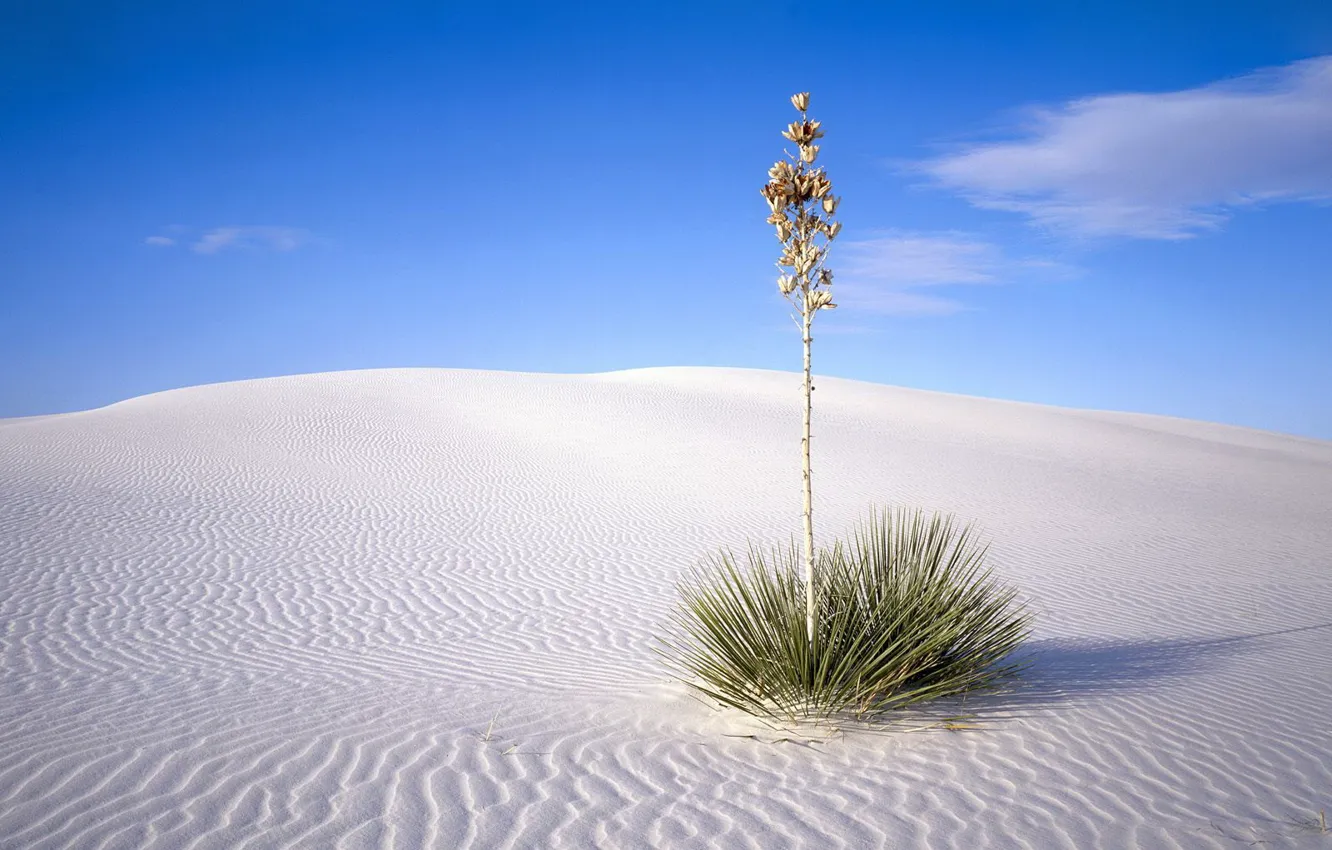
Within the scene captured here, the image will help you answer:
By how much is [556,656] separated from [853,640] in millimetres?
3818

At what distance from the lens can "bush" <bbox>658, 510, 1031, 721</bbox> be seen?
192 inches

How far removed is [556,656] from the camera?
7.98m

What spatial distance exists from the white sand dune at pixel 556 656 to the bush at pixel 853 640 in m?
0.29

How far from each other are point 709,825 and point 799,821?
40 cm

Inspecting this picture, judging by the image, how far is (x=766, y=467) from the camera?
23.3 metres

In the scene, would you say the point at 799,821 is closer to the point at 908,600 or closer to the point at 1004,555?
the point at 908,600

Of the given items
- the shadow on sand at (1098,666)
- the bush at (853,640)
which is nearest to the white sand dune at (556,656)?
the shadow on sand at (1098,666)

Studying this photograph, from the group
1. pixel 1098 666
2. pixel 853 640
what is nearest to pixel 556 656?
pixel 853 640

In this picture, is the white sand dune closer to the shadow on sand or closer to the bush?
the shadow on sand

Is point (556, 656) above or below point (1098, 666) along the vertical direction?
below

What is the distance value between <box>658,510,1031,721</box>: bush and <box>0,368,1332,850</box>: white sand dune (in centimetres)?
29

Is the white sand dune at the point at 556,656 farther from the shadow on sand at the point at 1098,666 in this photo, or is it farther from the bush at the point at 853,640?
the bush at the point at 853,640

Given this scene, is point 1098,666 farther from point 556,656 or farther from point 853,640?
point 556,656

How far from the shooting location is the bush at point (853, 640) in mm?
4875
